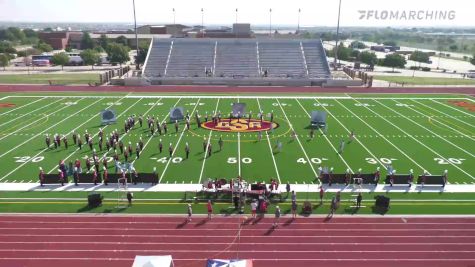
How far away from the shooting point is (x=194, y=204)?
16.7 metres

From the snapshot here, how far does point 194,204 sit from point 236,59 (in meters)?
45.7

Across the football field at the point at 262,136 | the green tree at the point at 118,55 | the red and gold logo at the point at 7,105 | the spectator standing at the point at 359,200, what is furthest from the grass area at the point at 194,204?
the green tree at the point at 118,55

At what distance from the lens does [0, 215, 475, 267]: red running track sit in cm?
1295

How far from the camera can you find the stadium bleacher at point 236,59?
55.3 m

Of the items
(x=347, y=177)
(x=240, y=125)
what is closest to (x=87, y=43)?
(x=240, y=125)

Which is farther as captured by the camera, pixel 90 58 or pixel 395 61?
pixel 395 61

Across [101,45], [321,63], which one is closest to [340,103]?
[321,63]

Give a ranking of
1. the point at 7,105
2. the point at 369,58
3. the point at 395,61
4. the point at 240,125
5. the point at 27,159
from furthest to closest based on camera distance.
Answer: the point at 369,58, the point at 395,61, the point at 7,105, the point at 240,125, the point at 27,159

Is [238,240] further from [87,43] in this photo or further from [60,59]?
[87,43]

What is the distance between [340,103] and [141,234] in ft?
91.2

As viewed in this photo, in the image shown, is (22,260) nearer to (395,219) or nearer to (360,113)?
(395,219)

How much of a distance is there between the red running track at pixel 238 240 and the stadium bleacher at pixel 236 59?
128ft

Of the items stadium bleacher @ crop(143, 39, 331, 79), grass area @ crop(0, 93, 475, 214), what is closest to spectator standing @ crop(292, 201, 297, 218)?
grass area @ crop(0, 93, 475, 214)

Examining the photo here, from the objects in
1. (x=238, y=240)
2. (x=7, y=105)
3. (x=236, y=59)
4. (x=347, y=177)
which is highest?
(x=236, y=59)
